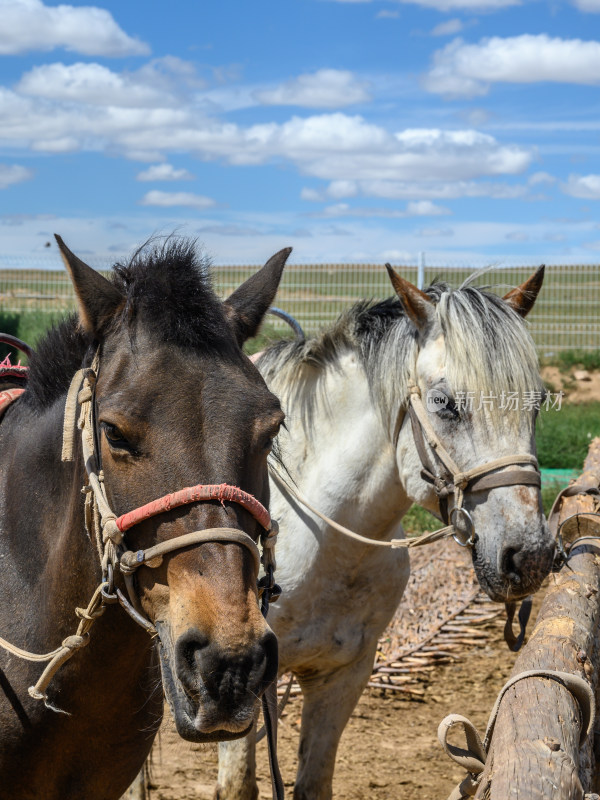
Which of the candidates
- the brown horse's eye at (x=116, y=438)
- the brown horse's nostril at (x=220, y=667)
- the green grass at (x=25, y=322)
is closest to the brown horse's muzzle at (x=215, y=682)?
the brown horse's nostril at (x=220, y=667)

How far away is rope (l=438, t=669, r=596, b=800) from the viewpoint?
74.4 inches

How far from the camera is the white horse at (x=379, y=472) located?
3021 millimetres

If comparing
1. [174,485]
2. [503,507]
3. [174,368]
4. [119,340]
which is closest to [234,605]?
[174,485]

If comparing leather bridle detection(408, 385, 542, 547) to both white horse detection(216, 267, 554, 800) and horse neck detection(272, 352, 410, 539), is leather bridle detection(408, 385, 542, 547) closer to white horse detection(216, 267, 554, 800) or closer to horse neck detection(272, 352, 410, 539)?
white horse detection(216, 267, 554, 800)

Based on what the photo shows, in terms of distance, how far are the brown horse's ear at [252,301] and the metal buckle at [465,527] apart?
1192 millimetres

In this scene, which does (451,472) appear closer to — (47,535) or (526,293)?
(526,293)

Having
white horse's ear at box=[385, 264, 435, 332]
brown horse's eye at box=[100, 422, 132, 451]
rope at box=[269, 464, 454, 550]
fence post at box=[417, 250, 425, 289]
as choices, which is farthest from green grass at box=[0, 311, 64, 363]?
brown horse's eye at box=[100, 422, 132, 451]

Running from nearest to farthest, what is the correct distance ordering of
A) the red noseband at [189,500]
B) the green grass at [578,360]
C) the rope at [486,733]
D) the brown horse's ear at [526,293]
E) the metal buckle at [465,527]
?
the red noseband at [189,500]
the rope at [486,733]
the metal buckle at [465,527]
the brown horse's ear at [526,293]
the green grass at [578,360]

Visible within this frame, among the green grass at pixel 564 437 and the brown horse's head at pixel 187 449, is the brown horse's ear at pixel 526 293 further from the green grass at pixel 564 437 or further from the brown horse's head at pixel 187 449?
the green grass at pixel 564 437

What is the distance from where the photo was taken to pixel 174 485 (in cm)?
179

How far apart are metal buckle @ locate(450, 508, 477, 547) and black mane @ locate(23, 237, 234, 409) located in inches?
54.1

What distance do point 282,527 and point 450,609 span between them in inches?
126

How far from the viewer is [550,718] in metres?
1.88

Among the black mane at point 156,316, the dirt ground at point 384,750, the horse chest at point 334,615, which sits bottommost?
the dirt ground at point 384,750
